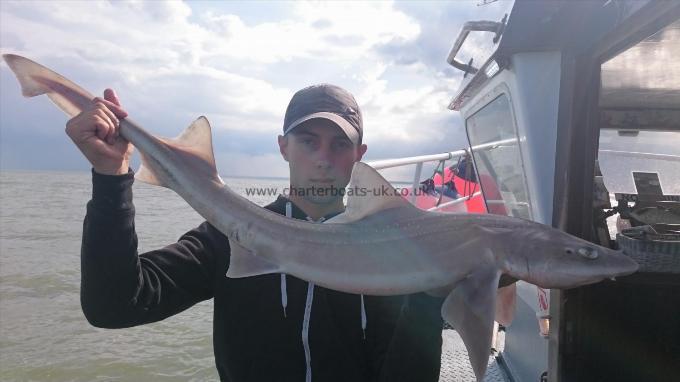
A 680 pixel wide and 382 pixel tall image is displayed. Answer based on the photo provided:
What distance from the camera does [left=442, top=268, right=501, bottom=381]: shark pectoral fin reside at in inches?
66.6

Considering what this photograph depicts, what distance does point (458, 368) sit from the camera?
180 inches

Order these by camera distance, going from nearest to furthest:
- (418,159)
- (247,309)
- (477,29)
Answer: (247,309), (477,29), (418,159)

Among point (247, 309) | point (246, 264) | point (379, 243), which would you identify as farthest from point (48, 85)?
point (379, 243)

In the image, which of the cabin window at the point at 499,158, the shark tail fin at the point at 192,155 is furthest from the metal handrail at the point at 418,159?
the shark tail fin at the point at 192,155

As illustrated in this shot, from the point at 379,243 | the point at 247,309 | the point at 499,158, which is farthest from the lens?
the point at 499,158

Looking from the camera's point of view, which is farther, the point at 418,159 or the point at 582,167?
the point at 418,159

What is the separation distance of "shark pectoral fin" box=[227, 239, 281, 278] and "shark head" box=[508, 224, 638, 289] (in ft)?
3.30

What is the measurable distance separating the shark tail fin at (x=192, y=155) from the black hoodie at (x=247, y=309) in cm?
17

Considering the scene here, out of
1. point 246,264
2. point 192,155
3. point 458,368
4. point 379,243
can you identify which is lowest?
point 458,368

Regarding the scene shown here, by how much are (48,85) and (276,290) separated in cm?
146

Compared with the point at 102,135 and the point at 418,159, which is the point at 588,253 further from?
the point at 418,159

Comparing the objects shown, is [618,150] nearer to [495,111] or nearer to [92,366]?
[495,111]

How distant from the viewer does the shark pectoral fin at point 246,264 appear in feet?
6.36

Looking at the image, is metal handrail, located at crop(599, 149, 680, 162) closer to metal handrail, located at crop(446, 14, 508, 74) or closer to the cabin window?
the cabin window
